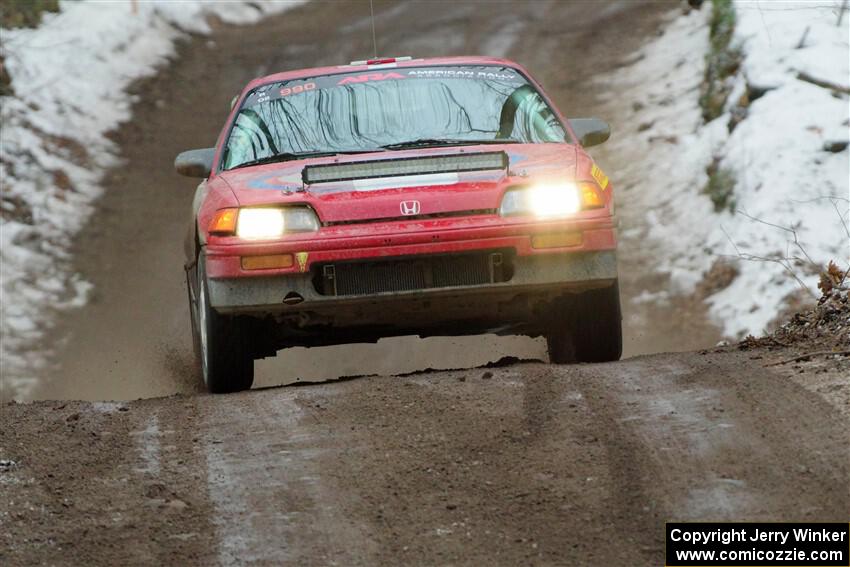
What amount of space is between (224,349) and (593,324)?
5.82ft

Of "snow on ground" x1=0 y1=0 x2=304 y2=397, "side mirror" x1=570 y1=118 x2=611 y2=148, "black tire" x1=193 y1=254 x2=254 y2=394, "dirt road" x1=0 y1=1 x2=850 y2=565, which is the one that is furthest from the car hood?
"snow on ground" x1=0 y1=0 x2=304 y2=397

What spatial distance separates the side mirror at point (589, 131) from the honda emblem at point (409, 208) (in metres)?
1.60

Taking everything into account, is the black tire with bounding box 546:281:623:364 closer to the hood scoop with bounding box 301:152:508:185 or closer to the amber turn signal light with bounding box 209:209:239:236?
the hood scoop with bounding box 301:152:508:185

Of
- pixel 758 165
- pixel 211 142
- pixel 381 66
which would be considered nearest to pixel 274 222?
pixel 381 66

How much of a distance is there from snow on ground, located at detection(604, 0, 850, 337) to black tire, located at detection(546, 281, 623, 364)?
3.80 meters

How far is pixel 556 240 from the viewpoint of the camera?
6777mm

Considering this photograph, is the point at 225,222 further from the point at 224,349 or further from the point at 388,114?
the point at 388,114

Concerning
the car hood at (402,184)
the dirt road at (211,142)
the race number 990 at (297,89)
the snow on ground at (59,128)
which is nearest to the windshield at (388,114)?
the race number 990 at (297,89)

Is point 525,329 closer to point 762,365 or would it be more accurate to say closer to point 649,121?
point 762,365

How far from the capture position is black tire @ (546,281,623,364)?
7211 mm

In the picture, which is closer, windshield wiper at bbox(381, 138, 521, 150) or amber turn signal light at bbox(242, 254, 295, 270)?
amber turn signal light at bbox(242, 254, 295, 270)

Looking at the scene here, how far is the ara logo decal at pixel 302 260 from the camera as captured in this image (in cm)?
673

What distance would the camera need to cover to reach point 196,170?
26.0 ft

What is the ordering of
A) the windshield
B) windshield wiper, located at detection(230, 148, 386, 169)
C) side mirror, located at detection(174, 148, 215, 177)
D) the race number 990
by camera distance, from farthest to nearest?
1. the race number 990
2. side mirror, located at detection(174, 148, 215, 177)
3. the windshield
4. windshield wiper, located at detection(230, 148, 386, 169)
